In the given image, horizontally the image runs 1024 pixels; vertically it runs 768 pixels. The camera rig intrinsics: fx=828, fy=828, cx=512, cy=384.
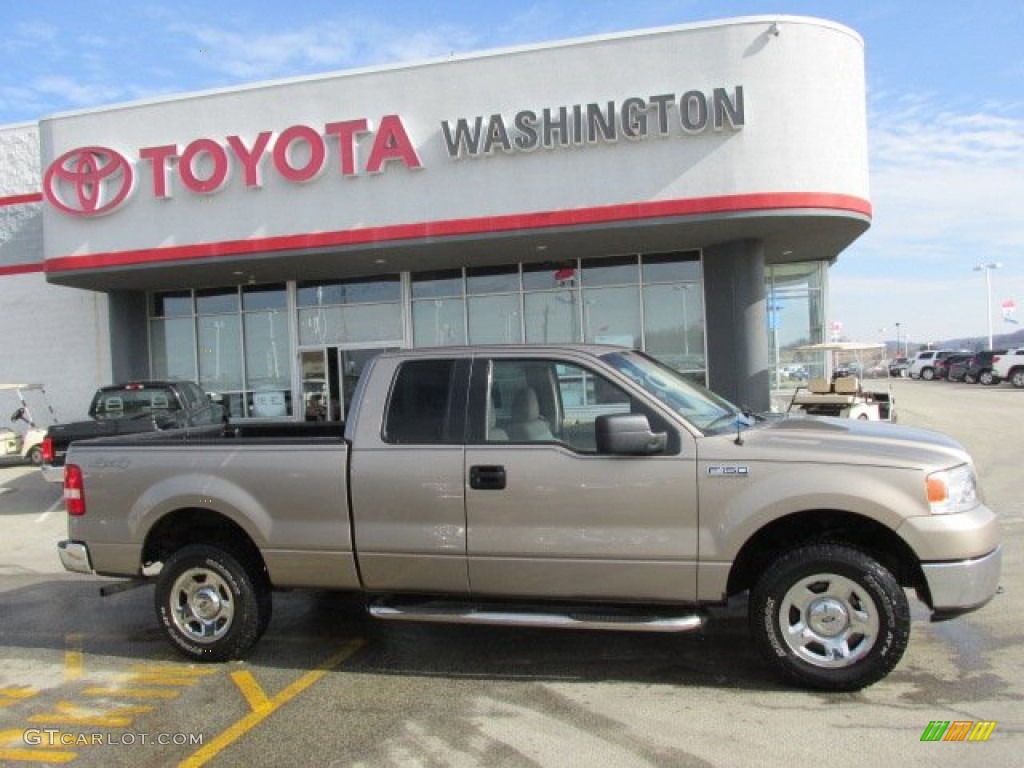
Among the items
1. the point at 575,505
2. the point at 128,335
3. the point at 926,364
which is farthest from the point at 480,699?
the point at 926,364

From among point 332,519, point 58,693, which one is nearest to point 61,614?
point 58,693

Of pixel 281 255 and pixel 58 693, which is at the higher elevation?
pixel 281 255

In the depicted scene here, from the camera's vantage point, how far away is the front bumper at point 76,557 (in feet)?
17.9

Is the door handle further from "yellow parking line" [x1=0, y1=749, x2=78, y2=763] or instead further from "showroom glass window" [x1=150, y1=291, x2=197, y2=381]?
"showroom glass window" [x1=150, y1=291, x2=197, y2=381]

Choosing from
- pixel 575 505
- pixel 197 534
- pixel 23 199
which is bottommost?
pixel 197 534

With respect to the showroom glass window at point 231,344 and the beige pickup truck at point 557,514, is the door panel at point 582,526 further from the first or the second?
the showroom glass window at point 231,344

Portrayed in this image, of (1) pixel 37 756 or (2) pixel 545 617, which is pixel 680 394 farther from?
(1) pixel 37 756

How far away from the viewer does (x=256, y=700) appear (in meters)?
4.57

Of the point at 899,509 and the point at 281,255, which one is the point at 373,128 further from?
the point at 899,509

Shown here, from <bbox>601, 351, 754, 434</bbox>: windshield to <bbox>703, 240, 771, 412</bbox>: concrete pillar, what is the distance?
32.6 feet

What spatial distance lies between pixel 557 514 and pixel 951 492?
203cm

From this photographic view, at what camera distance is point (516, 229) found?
45.7ft

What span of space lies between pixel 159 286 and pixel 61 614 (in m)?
12.8

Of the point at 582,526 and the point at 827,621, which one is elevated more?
the point at 582,526
